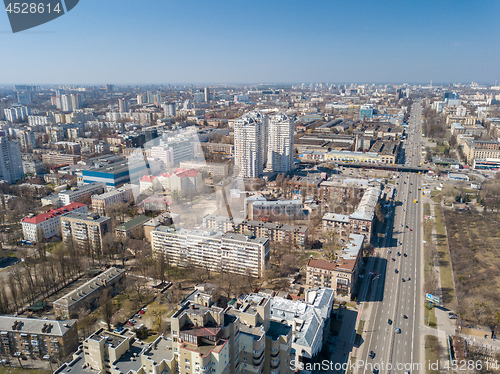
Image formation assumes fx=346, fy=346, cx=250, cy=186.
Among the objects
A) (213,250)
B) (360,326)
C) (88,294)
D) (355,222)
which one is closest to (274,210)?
(355,222)

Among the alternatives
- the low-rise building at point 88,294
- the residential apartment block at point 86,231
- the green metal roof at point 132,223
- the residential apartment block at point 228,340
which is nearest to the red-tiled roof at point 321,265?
the residential apartment block at point 228,340

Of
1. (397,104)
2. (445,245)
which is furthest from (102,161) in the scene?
(397,104)

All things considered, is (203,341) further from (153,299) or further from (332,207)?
(332,207)

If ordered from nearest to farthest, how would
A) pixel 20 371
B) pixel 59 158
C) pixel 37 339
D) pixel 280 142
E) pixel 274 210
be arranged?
pixel 20 371 < pixel 37 339 < pixel 274 210 < pixel 280 142 < pixel 59 158

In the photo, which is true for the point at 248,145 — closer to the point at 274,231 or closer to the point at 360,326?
the point at 274,231

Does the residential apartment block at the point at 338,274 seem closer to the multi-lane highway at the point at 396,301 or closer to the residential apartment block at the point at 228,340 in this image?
the multi-lane highway at the point at 396,301

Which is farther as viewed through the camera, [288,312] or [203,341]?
[288,312]
